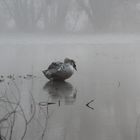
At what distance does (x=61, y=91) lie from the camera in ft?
10.9

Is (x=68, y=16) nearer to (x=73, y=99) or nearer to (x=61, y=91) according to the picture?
(x=61, y=91)

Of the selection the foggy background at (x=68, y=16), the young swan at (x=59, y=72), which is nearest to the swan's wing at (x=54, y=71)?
the young swan at (x=59, y=72)

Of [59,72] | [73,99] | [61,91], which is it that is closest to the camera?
[73,99]

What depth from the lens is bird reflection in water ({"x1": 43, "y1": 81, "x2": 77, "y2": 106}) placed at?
3.01m

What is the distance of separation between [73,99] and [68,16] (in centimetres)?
455

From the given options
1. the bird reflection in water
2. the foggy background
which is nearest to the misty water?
the bird reflection in water

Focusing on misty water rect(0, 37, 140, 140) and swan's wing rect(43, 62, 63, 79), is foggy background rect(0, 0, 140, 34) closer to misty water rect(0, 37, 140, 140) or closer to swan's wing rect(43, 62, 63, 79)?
misty water rect(0, 37, 140, 140)

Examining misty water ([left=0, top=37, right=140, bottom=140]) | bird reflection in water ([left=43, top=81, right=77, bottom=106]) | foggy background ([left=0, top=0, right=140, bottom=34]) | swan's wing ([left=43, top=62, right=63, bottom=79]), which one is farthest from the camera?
foggy background ([left=0, top=0, right=140, bottom=34])

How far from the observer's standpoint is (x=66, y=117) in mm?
2518

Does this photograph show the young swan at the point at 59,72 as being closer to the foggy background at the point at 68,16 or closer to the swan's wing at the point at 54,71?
the swan's wing at the point at 54,71

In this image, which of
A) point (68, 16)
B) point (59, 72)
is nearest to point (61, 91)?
point (59, 72)

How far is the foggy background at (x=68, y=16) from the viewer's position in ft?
24.0

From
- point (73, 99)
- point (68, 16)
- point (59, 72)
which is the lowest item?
point (73, 99)

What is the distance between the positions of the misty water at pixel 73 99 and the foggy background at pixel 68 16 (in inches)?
70.3
